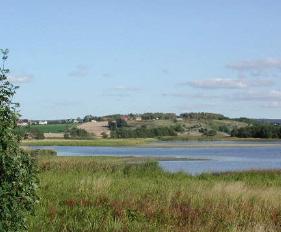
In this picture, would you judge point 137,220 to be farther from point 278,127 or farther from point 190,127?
point 190,127

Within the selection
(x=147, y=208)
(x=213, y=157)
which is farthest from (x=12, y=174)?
(x=213, y=157)

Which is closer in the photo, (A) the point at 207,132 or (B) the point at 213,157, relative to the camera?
(B) the point at 213,157

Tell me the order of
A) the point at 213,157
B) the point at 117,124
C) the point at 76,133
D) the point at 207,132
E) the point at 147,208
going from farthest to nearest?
the point at 117,124, the point at 207,132, the point at 76,133, the point at 213,157, the point at 147,208

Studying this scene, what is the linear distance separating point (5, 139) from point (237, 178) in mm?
23502

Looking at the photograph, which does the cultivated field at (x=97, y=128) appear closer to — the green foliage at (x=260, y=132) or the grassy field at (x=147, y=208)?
the green foliage at (x=260, y=132)

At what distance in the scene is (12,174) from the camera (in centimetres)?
716

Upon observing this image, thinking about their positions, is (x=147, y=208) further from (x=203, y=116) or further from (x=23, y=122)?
(x=203, y=116)

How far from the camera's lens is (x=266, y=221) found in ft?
43.4

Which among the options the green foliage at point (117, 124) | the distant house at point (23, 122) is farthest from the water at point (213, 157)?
the green foliage at point (117, 124)

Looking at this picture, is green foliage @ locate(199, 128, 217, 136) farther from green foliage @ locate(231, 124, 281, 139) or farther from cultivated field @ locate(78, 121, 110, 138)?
cultivated field @ locate(78, 121, 110, 138)

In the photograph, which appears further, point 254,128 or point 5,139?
point 254,128

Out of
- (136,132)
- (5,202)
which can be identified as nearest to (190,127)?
(136,132)

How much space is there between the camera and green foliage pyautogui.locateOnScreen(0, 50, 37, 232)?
708cm

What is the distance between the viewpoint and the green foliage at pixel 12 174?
23.2 ft
